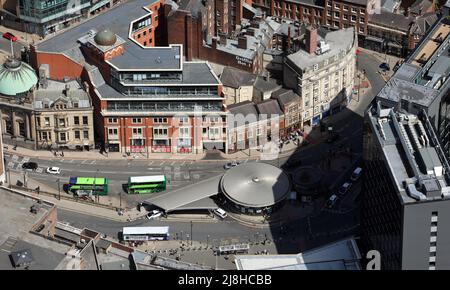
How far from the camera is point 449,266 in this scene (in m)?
199

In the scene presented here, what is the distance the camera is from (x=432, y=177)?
196875 millimetres
